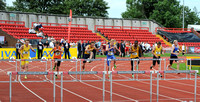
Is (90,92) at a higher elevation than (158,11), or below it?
below

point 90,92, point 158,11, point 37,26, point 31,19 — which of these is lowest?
point 90,92

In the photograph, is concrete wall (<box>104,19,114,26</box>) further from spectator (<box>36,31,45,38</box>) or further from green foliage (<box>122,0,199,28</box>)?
green foliage (<box>122,0,199,28</box>)

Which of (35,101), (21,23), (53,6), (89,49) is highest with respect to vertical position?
(53,6)

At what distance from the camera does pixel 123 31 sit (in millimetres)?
47250

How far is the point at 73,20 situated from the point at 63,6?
2448 cm

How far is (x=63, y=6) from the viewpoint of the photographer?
69.2 meters

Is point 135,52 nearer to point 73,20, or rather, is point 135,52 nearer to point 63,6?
point 73,20

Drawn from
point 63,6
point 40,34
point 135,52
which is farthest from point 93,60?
point 63,6

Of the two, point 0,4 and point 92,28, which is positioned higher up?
point 0,4

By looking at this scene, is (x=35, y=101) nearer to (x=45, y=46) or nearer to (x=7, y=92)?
(x=7, y=92)

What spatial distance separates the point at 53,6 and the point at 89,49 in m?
52.1

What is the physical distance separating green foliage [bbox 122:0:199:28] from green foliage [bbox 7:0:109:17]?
9.44 meters

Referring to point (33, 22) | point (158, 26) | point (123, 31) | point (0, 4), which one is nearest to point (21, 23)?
point (33, 22)

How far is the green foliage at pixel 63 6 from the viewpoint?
6731cm
